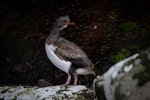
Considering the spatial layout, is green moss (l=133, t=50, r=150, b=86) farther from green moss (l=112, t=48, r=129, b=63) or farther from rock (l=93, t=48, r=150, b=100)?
green moss (l=112, t=48, r=129, b=63)

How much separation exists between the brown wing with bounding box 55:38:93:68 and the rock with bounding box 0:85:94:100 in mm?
541

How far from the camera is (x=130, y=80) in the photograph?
544 centimetres

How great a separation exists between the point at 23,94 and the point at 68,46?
1.28 metres

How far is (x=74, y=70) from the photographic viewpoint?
898 cm

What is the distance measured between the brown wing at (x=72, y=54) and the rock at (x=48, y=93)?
1.78 ft

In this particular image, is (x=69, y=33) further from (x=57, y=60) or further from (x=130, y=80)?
(x=130, y=80)

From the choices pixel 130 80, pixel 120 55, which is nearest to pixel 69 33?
pixel 120 55

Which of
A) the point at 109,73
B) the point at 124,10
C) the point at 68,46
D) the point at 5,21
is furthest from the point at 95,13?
the point at 109,73

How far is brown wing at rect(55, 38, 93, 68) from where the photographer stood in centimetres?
874

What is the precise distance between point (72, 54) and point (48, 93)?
1.01 m

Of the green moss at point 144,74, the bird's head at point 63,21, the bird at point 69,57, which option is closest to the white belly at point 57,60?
the bird at point 69,57

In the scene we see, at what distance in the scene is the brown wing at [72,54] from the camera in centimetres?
874

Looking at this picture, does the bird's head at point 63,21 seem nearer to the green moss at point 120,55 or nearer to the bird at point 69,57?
the bird at point 69,57

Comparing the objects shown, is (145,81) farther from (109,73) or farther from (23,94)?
(23,94)
